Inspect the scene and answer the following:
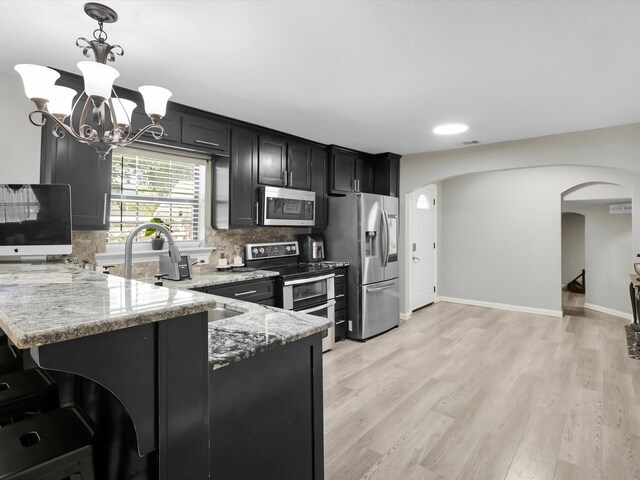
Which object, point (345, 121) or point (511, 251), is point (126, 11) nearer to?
point (345, 121)

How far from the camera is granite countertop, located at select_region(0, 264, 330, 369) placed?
0.70m

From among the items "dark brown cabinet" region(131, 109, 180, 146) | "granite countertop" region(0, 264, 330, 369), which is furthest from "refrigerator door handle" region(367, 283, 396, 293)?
"granite countertop" region(0, 264, 330, 369)

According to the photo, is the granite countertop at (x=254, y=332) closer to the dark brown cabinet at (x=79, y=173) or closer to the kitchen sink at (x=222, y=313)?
the kitchen sink at (x=222, y=313)

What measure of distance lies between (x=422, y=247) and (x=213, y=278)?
4.03m

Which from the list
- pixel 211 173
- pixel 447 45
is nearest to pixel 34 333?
pixel 447 45

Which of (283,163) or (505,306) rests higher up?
(283,163)

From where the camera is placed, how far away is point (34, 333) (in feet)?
2.14

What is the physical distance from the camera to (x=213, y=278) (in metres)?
3.07

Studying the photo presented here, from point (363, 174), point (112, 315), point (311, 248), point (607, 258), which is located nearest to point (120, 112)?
point (112, 315)

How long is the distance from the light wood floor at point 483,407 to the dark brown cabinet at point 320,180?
157 cm

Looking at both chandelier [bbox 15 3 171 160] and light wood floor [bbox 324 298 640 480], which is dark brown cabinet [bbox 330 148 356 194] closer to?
light wood floor [bbox 324 298 640 480]

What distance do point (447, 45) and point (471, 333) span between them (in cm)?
363

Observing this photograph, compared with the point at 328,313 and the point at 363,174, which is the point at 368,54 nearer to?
the point at 328,313

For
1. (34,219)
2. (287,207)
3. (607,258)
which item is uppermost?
(287,207)
